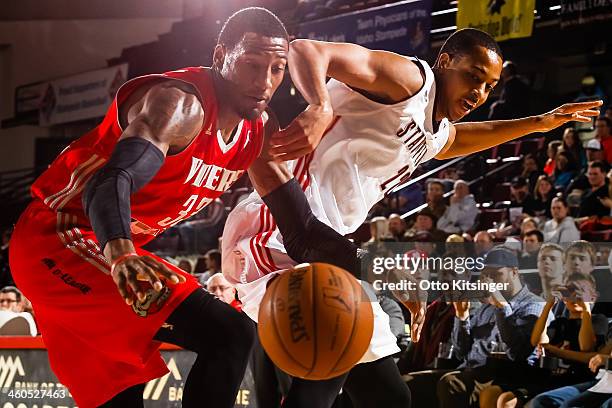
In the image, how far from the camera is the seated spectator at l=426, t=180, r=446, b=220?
24.9 feet

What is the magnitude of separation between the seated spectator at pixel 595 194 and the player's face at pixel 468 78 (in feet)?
12.0

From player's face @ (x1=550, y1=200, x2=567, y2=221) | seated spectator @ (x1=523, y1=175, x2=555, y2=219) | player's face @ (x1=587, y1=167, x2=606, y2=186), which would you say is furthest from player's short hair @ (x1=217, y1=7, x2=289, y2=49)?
seated spectator @ (x1=523, y1=175, x2=555, y2=219)

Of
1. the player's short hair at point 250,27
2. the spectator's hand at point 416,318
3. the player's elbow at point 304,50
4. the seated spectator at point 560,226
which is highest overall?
the player's short hair at point 250,27

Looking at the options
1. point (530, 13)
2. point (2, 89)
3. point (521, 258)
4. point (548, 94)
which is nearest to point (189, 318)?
point (521, 258)

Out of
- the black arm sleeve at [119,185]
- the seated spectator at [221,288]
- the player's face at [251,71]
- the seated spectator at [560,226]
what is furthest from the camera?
the seated spectator at [560,226]

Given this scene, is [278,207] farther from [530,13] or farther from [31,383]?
[530,13]

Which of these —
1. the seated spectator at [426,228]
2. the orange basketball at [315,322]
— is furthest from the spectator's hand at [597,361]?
the seated spectator at [426,228]

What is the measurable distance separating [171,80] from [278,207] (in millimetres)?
689

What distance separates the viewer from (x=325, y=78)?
2.71 meters

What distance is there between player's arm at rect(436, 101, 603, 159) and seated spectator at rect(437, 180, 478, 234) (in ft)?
12.2

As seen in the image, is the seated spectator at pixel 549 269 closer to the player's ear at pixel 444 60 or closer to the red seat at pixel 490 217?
the player's ear at pixel 444 60

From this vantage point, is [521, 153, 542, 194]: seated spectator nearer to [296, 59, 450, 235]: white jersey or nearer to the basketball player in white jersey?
the basketball player in white jersey

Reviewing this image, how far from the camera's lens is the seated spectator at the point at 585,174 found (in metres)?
6.83

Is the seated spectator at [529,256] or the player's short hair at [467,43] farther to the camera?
the seated spectator at [529,256]
